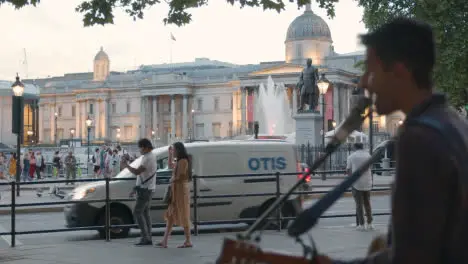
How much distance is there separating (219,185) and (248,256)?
13.1m

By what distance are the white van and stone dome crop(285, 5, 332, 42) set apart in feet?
389

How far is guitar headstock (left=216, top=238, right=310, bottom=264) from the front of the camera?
8.94 feet

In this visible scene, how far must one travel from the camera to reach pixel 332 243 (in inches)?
522

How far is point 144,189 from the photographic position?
13.2 m

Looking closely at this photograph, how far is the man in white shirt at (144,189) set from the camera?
43.0 ft

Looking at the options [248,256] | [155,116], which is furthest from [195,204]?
[155,116]

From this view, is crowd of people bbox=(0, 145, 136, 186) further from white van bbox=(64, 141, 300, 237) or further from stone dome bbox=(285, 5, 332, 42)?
stone dome bbox=(285, 5, 332, 42)

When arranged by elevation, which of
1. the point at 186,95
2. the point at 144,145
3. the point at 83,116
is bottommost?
the point at 144,145

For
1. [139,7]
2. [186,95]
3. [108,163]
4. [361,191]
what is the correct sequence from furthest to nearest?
[186,95]
[108,163]
[361,191]
[139,7]

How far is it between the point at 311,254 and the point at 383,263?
0.25m

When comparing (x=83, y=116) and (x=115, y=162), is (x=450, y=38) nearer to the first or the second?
(x=115, y=162)

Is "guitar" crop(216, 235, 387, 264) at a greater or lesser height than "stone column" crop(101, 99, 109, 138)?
lesser

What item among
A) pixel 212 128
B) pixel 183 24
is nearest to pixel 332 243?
pixel 183 24

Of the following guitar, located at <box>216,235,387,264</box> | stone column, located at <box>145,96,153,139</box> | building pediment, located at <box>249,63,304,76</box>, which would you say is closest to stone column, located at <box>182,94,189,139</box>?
stone column, located at <box>145,96,153,139</box>
